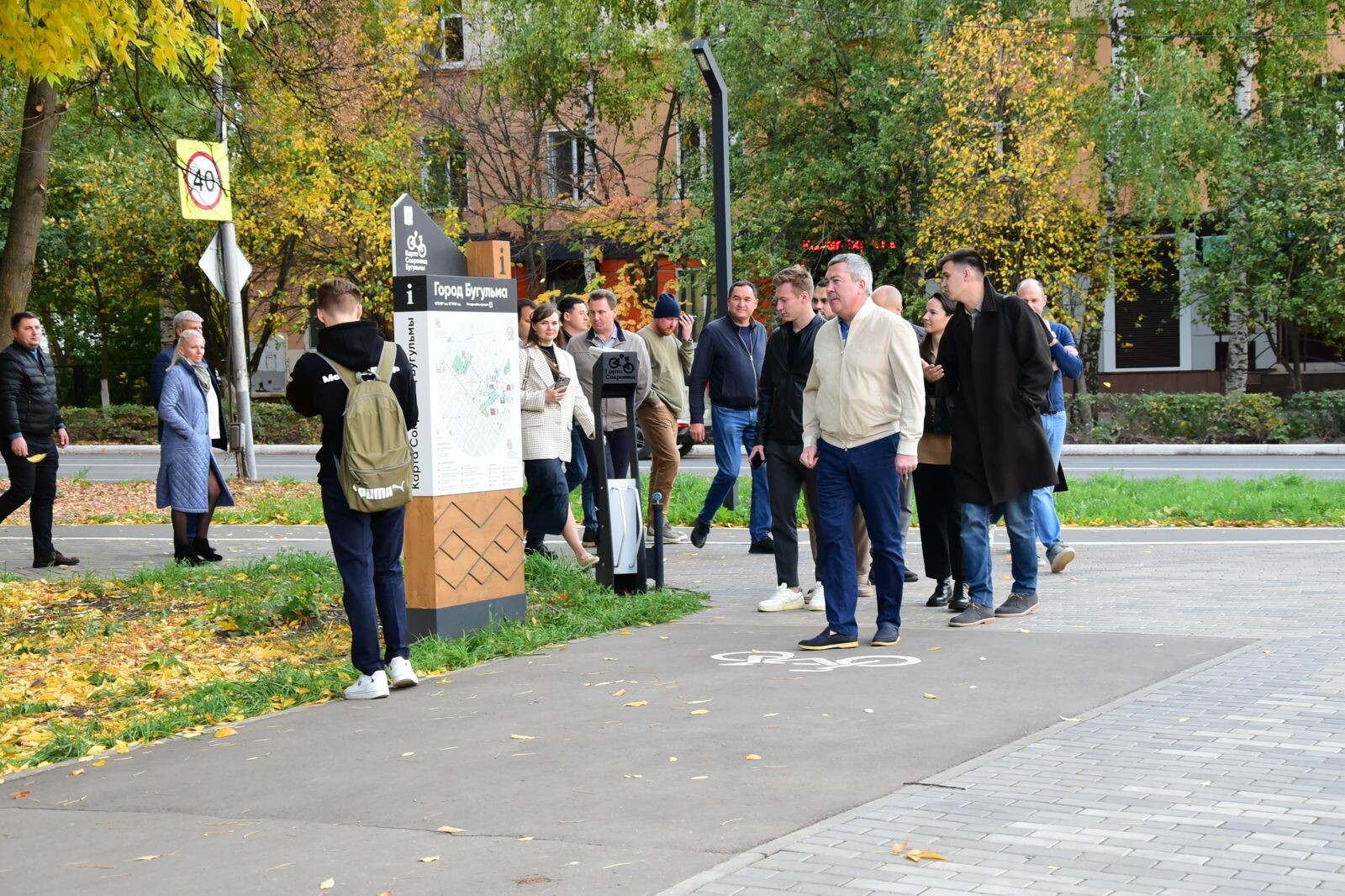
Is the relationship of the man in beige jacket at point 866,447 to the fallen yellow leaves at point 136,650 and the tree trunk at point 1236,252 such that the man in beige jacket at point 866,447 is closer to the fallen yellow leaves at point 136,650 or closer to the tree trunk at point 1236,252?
the fallen yellow leaves at point 136,650

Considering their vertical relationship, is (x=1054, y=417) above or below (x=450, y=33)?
below

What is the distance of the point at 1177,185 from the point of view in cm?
2741

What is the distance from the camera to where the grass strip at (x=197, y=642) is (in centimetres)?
711

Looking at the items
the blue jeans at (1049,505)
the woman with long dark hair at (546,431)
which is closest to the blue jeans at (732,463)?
the woman with long dark hair at (546,431)

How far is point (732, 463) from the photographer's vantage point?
41.3 feet

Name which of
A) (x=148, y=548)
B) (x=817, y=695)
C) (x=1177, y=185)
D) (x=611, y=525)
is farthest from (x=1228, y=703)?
(x=1177, y=185)

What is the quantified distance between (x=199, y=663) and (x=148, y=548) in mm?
5733

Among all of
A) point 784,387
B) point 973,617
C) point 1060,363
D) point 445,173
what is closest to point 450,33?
point 445,173

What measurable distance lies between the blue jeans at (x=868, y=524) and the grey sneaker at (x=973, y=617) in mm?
608

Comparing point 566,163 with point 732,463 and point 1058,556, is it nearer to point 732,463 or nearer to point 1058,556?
point 732,463

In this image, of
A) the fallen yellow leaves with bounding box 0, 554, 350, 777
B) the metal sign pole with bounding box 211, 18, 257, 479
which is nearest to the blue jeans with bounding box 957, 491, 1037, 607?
the fallen yellow leaves with bounding box 0, 554, 350, 777

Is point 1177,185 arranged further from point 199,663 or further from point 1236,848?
point 1236,848

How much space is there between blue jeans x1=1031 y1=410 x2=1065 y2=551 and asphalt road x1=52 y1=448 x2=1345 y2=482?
8313 millimetres

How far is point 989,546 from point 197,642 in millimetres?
4499
